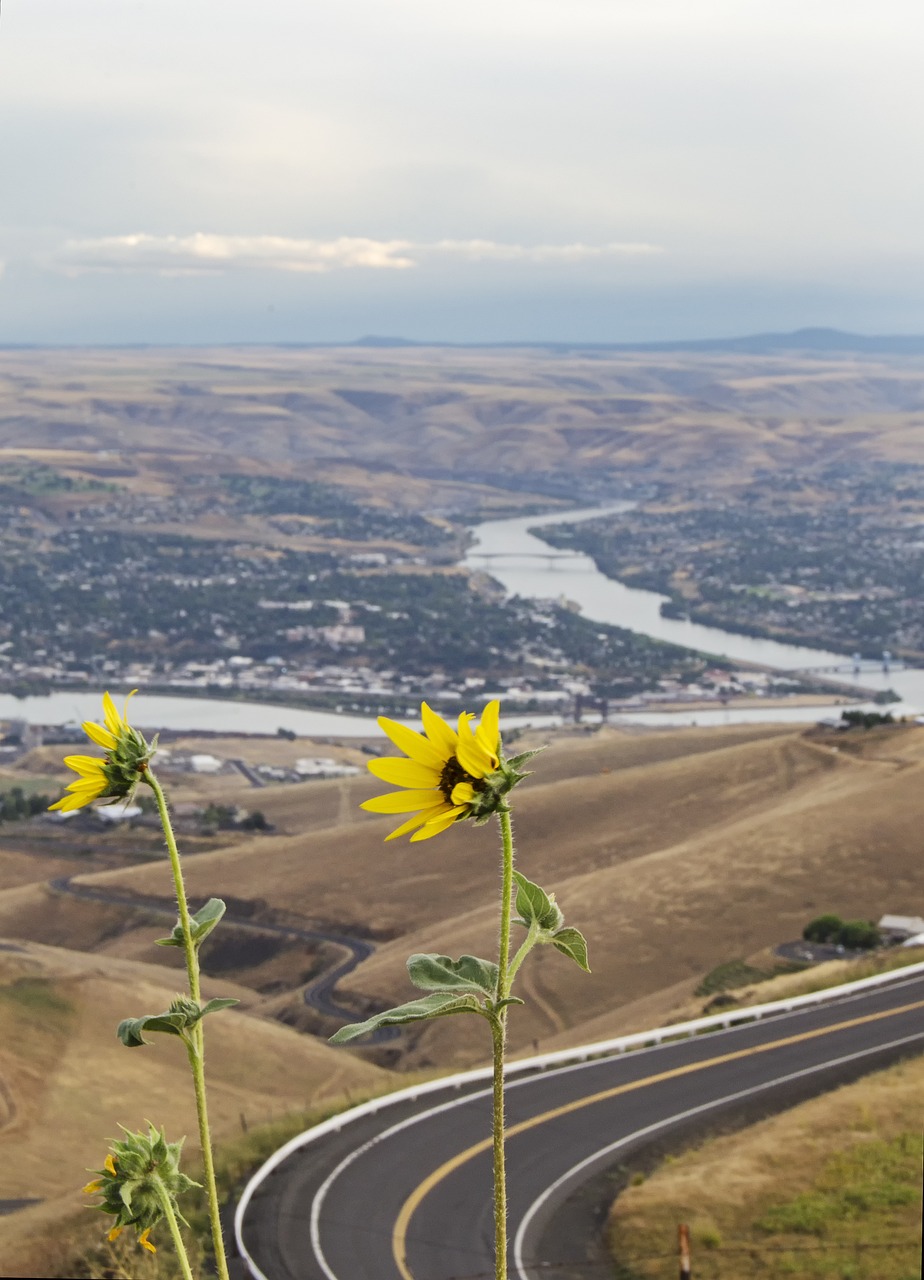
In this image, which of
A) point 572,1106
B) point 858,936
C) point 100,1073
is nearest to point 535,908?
point 572,1106

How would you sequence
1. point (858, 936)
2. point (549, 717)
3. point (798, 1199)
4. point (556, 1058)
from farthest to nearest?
point (549, 717), point (858, 936), point (556, 1058), point (798, 1199)

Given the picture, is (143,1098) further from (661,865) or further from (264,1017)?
(661,865)

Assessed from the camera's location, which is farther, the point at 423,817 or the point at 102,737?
the point at 102,737

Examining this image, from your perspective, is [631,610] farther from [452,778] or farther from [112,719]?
[452,778]

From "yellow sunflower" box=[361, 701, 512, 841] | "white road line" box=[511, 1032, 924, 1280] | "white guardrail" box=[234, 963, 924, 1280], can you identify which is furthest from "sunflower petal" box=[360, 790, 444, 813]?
"white guardrail" box=[234, 963, 924, 1280]

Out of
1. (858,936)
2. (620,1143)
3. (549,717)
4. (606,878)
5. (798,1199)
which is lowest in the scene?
(549,717)

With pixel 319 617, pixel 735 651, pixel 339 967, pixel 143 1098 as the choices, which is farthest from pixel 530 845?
pixel 319 617

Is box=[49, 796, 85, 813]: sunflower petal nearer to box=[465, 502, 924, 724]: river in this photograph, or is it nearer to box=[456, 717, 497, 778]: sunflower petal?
box=[456, 717, 497, 778]: sunflower petal

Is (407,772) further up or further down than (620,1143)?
further up
